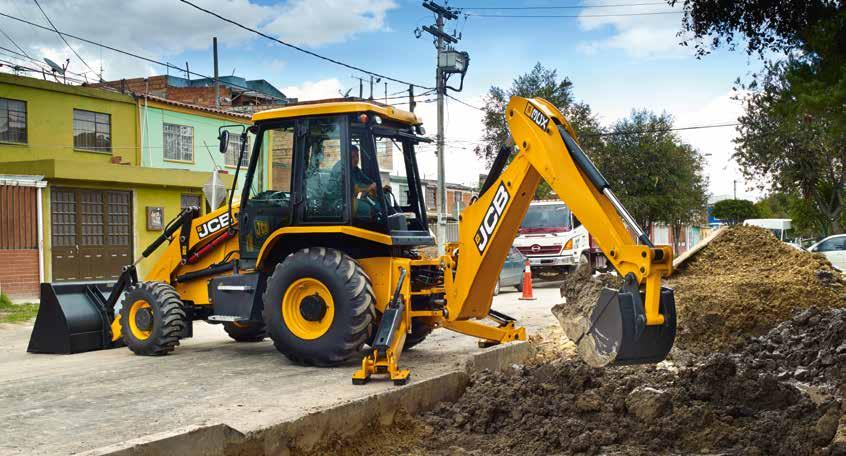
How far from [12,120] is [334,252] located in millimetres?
19977

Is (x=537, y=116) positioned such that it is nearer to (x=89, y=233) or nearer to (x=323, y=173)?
(x=323, y=173)

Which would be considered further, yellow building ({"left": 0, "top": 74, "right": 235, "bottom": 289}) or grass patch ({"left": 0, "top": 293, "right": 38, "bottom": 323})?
yellow building ({"left": 0, "top": 74, "right": 235, "bottom": 289})

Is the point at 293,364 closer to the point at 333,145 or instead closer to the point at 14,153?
the point at 333,145

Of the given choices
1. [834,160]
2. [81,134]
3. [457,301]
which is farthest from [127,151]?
[834,160]

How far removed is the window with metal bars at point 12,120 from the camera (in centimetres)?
2458

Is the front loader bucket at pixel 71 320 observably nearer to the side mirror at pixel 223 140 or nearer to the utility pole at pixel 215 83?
the side mirror at pixel 223 140

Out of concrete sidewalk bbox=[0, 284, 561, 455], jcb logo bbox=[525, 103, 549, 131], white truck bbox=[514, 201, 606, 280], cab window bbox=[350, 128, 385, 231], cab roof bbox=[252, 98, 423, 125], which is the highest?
cab roof bbox=[252, 98, 423, 125]

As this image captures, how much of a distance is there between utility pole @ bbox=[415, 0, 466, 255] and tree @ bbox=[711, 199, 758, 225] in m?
38.5

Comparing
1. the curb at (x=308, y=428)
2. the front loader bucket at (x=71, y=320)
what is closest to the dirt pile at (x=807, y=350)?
the curb at (x=308, y=428)

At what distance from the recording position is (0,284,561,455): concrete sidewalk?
573 centimetres

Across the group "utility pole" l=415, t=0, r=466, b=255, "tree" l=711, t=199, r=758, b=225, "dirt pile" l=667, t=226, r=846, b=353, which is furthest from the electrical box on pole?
"tree" l=711, t=199, r=758, b=225

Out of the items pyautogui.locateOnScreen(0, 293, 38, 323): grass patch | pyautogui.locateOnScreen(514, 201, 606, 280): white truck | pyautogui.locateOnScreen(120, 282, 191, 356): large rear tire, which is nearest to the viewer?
pyautogui.locateOnScreen(120, 282, 191, 356): large rear tire

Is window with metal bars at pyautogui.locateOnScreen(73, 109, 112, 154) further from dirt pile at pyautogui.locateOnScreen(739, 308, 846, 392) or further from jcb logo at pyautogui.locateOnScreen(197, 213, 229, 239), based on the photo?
dirt pile at pyautogui.locateOnScreen(739, 308, 846, 392)

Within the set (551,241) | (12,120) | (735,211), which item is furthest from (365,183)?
(735,211)
